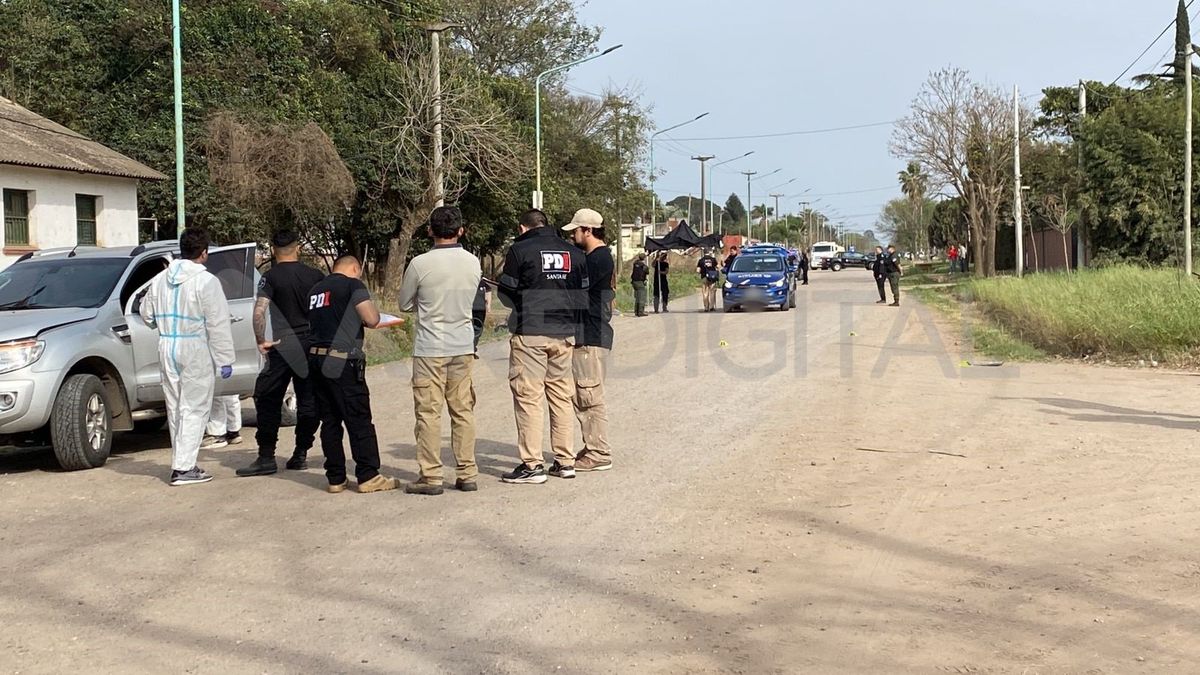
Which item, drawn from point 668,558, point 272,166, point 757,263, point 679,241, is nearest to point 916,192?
point 679,241

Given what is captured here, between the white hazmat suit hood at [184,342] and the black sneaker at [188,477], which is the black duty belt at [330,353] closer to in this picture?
the white hazmat suit hood at [184,342]

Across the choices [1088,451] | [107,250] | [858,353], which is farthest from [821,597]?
[858,353]

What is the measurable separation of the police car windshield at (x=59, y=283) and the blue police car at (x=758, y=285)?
66.8ft

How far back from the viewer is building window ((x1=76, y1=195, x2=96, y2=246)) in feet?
89.1

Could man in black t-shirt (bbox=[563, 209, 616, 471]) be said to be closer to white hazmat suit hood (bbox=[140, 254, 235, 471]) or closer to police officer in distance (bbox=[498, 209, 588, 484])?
police officer in distance (bbox=[498, 209, 588, 484])

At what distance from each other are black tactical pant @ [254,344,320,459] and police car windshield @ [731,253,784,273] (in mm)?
21852

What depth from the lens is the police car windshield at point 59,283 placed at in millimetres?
9641

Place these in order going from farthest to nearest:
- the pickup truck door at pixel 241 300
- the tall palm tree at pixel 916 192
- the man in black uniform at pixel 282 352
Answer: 1. the tall palm tree at pixel 916 192
2. the pickup truck door at pixel 241 300
3. the man in black uniform at pixel 282 352

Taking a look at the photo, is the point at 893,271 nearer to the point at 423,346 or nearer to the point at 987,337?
the point at 987,337

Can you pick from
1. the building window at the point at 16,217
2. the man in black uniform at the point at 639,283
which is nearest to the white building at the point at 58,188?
the building window at the point at 16,217

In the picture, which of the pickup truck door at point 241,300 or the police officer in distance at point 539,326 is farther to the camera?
the pickup truck door at point 241,300

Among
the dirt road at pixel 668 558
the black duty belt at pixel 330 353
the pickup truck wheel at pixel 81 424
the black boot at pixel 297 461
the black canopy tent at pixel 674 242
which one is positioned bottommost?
the dirt road at pixel 668 558

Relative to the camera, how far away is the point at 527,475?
816 cm

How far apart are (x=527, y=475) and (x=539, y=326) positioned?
1069mm
